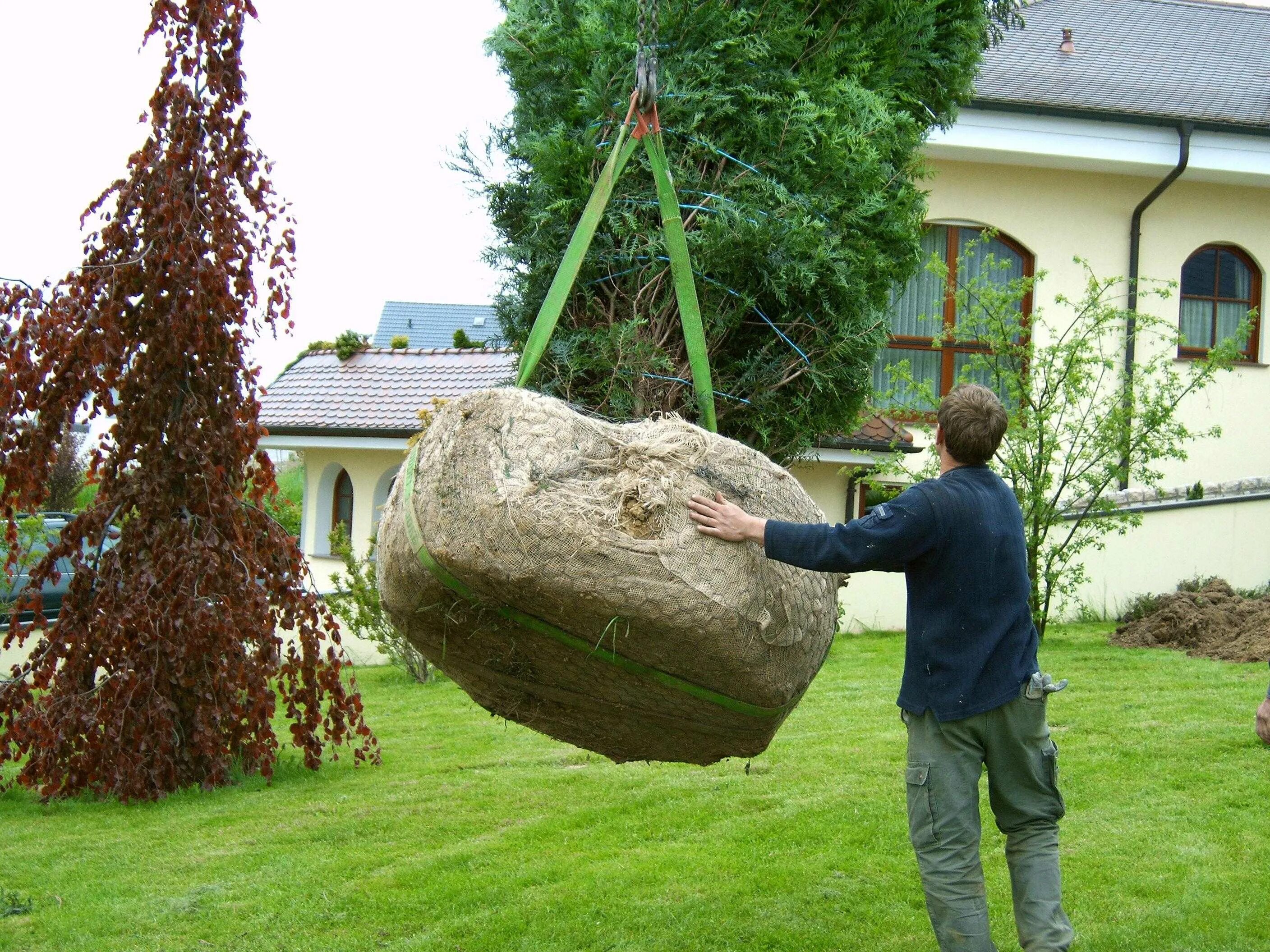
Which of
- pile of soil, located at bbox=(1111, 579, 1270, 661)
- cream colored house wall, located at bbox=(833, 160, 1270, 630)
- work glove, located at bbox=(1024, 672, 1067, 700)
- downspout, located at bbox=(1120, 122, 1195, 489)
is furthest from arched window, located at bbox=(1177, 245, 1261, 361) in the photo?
work glove, located at bbox=(1024, 672, 1067, 700)

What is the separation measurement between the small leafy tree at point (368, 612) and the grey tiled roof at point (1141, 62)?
7728 mm

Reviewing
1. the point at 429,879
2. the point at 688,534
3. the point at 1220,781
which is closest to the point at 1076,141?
the point at 1220,781

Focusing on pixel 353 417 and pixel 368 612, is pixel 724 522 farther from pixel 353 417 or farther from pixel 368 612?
pixel 353 417

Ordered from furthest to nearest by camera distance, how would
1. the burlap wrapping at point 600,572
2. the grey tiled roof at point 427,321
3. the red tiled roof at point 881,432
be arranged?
the grey tiled roof at point 427,321
the red tiled roof at point 881,432
the burlap wrapping at point 600,572

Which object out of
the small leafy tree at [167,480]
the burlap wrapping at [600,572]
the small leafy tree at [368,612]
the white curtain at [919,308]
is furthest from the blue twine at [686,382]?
the white curtain at [919,308]

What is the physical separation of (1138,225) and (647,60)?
11903mm

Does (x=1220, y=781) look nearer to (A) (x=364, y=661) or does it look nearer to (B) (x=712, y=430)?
(B) (x=712, y=430)

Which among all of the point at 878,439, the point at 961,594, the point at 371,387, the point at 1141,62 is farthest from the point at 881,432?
the point at 961,594

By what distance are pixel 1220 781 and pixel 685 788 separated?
2.78 m

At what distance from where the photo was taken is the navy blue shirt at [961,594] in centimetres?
348

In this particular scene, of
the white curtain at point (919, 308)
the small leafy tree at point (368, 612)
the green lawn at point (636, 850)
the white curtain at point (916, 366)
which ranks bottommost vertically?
the green lawn at point (636, 850)

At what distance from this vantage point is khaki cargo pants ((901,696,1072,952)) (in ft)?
11.6

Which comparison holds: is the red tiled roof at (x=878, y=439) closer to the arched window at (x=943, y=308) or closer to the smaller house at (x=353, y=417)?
the arched window at (x=943, y=308)

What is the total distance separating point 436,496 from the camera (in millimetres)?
2979
